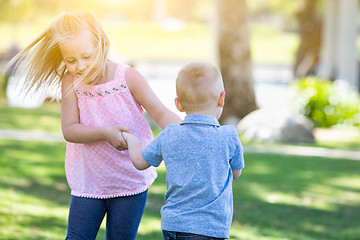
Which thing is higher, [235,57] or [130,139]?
[130,139]

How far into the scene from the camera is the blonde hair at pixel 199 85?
2.38m

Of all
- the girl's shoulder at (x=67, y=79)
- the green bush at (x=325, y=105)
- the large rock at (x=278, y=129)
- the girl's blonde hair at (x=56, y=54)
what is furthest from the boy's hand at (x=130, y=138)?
the green bush at (x=325, y=105)

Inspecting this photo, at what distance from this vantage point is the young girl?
2.80 meters

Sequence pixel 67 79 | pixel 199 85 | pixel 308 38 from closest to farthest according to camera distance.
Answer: pixel 199 85, pixel 67 79, pixel 308 38

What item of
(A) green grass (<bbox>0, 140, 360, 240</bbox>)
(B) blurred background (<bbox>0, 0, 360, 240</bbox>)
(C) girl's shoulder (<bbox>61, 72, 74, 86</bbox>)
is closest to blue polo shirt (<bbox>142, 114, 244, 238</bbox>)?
(C) girl's shoulder (<bbox>61, 72, 74, 86</bbox>)

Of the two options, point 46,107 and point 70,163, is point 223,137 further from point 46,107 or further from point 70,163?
point 46,107

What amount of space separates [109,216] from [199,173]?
0.77 metres

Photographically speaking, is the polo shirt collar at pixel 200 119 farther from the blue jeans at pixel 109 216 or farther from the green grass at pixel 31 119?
the green grass at pixel 31 119

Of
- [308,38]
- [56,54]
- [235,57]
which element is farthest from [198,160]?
[308,38]

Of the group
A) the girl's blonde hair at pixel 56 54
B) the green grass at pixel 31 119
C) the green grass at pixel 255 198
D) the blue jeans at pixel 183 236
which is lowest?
the green grass at pixel 31 119

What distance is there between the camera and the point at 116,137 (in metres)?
2.71

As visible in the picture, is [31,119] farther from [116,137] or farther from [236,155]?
[236,155]

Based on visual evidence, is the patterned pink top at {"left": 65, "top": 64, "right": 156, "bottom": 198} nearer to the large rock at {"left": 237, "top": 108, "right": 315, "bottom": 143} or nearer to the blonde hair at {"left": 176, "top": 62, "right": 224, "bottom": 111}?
the blonde hair at {"left": 176, "top": 62, "right": 224, "bottom": 111}

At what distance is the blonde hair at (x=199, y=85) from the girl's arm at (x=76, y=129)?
0.45m
